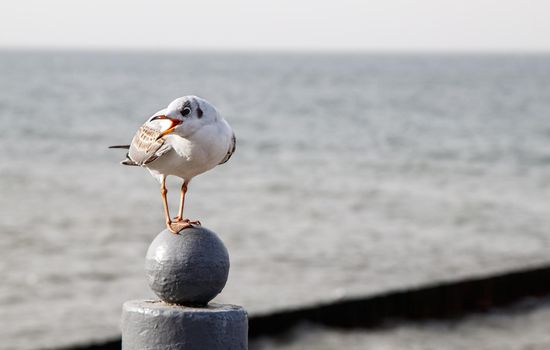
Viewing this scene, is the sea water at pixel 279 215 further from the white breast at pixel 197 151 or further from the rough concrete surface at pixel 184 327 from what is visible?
the rough concrete surface at pixel 184 327

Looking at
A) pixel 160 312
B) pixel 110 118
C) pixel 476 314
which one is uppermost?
pixel 110 118

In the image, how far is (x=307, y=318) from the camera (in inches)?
489

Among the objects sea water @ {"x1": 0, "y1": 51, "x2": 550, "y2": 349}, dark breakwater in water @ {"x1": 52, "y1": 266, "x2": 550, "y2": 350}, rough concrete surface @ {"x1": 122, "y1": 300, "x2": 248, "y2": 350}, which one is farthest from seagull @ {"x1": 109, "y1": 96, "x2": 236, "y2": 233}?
dark breakwater in water @ {"x1": 52, "y1": 266, "x2": 550, "y2": 350}

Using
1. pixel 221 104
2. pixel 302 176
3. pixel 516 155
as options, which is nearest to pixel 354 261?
pixel 302 176

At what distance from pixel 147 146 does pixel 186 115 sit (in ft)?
1.15

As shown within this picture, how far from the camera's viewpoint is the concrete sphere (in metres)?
3.09

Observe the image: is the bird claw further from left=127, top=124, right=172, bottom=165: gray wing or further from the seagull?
left=127, top=124, right=172, bottom=165: gray wing

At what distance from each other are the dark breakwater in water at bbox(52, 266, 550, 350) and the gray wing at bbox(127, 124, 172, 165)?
855cm

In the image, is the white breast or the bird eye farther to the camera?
the white breast

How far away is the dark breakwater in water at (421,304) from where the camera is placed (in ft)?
40.2

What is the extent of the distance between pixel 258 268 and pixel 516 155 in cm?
3112

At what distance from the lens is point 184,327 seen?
306 centimetres

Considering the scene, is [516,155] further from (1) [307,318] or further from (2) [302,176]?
(1) [307,318]

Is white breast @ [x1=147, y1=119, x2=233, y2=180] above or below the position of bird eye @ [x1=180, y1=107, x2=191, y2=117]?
below
